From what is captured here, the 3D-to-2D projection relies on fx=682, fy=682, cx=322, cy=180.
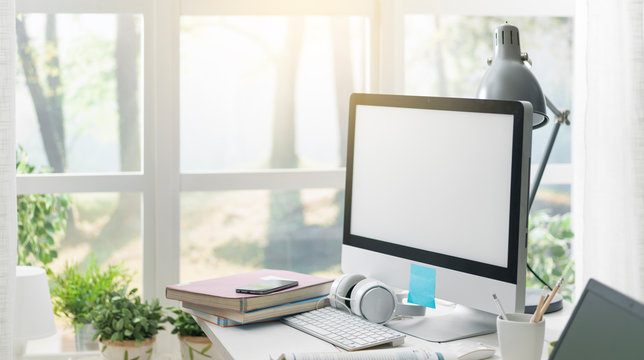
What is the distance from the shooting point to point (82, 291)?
1961mm

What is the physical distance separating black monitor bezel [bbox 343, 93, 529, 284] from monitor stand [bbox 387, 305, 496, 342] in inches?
4.6

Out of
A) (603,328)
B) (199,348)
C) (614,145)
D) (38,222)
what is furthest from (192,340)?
(614,145)

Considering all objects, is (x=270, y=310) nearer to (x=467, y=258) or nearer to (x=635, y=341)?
(x=467, y=258)

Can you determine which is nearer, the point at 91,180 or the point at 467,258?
the point at 467,258

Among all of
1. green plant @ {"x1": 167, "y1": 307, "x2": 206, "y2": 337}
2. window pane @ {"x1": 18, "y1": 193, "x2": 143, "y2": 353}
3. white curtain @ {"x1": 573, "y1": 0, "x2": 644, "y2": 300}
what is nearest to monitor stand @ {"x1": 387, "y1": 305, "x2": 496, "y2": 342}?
green plant @ {"x1": 167, "y1": 307, "x2": 206, "y2": 337}

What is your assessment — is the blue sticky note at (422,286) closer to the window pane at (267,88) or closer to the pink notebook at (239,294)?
the pink notebook at (239,294)

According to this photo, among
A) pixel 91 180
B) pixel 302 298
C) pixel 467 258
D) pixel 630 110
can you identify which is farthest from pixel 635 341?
pixel 91 180

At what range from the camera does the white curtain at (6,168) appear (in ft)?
5.55

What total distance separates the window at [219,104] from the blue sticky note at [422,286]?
0.84 m

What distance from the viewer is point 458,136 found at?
1.32 meters

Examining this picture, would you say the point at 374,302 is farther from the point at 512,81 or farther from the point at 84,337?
the point at 84,337

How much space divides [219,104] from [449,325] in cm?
111

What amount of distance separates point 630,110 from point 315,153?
946mm

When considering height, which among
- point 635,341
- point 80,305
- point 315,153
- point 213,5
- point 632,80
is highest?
point 213,5
